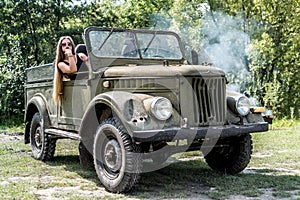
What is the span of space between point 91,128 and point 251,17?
1319cm

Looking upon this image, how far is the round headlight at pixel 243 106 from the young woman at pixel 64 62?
2.05 meters

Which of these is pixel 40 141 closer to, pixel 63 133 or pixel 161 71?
pixel 63 133

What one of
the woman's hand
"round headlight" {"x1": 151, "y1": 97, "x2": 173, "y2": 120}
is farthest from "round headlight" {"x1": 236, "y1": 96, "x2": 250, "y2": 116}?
the woman's hand

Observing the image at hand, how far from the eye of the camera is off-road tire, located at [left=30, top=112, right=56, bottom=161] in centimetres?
685

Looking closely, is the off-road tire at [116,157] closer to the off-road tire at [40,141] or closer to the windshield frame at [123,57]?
the windshield frame at [123,57]

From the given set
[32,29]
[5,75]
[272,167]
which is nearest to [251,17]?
[32,29]

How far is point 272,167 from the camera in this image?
6.35m

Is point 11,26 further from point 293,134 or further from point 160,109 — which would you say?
point 160,109

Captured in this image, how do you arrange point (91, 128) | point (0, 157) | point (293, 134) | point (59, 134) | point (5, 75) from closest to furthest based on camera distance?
point (91, 128) < point (59, 134) < point (0, 157) < point (293, 134) < point (5, 75)

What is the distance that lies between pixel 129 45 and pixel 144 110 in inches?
60.8

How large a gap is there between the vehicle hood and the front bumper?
604 millimetres

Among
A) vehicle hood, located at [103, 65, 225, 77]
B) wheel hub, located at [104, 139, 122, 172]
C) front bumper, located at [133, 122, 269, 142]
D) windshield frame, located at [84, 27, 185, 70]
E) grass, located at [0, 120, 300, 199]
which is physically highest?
windshield frame, located at [84, 27, 185, 70]

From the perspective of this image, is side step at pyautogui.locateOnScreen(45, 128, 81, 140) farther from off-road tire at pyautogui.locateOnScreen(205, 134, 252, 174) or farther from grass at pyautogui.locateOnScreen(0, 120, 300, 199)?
off-road tire at pyautogui.locateOnScreen(205, 134, 252, 174)

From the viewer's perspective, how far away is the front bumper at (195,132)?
178 inches
